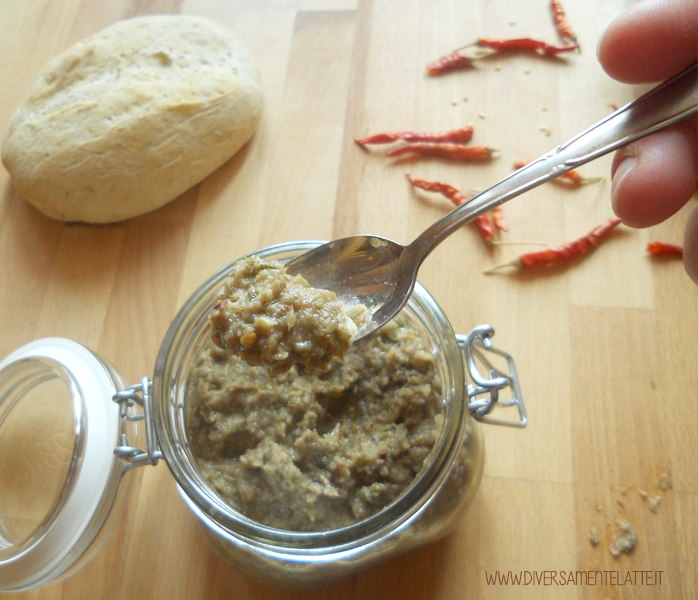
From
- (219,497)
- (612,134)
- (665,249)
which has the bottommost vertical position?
(665,249)

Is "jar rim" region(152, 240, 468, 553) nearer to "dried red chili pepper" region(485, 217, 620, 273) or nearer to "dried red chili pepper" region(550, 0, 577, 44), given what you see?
"dried red chili pepper" region(485, 217, 620, 273)

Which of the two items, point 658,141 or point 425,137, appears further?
point 425,137

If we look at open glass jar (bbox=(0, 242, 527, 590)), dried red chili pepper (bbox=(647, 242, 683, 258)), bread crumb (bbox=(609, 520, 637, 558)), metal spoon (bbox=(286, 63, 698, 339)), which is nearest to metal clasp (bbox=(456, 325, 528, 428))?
open glass jar (bbox=(0, 242, 527, 590))

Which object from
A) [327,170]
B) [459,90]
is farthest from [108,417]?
[459,90]

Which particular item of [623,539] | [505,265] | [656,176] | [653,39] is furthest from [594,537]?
[653,39]

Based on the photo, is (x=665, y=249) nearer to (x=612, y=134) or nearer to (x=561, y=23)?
(x=612, y=134)

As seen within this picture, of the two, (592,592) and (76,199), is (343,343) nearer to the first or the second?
(592,592)

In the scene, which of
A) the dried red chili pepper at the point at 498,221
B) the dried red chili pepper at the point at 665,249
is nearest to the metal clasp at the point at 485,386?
the dried red chili pepper at the point at 498,221
